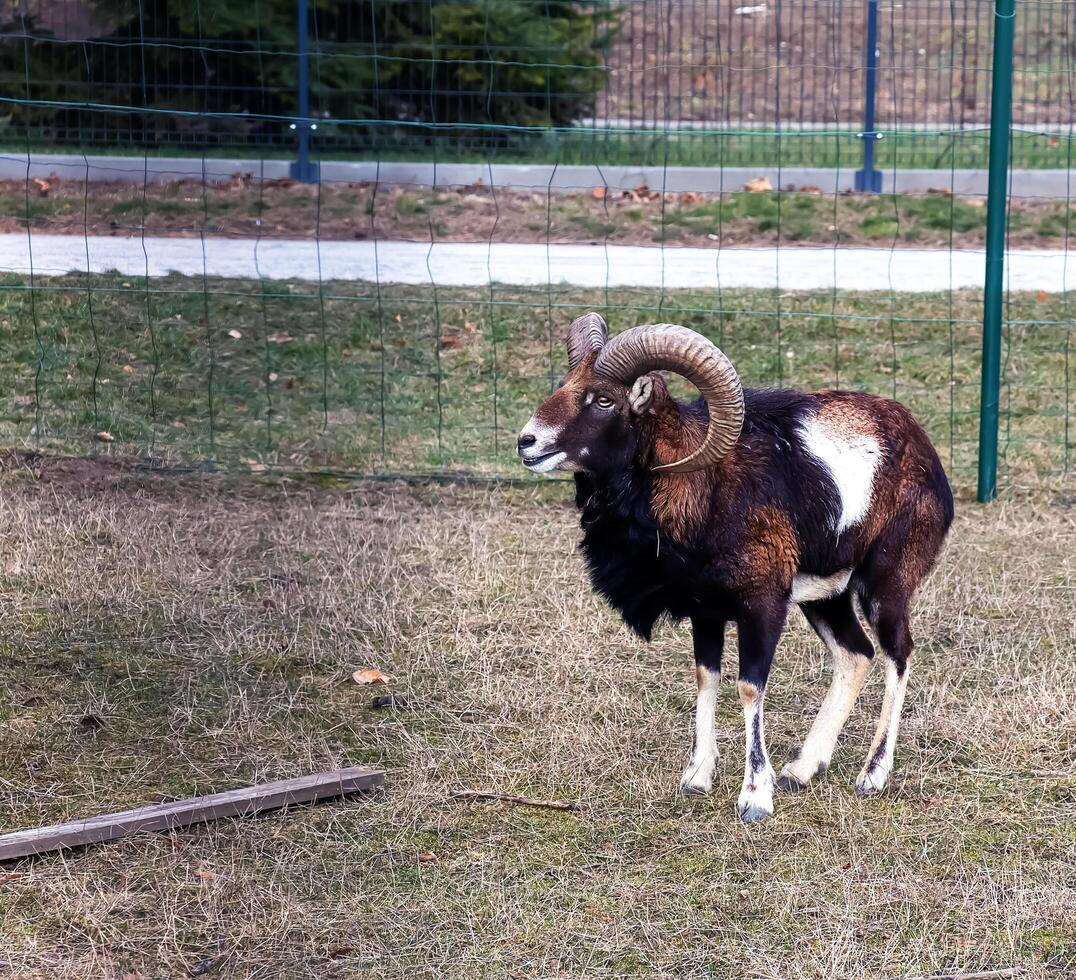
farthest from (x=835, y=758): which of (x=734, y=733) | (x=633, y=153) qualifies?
(x=633, y=153)

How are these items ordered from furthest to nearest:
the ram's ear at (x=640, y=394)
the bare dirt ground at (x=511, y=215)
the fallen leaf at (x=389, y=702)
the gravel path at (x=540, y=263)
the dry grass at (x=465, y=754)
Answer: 1. the bare dirt ground at (x=511, y=215)
2. the gravel path at (x=540, y=263)
3. the fallen leaf at (x=389, y=702)
4. the ram's ear at (x=640, y=394)
5. the dry grass at (x=465, y=754)

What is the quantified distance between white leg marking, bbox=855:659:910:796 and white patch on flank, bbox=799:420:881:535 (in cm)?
61

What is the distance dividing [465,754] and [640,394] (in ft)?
5.28

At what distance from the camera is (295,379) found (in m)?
9.87

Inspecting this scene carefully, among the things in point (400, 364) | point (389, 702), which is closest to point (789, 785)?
point (389, 702)

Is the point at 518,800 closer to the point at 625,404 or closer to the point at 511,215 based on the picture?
the point at 625,404

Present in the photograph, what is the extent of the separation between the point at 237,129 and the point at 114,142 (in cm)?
138

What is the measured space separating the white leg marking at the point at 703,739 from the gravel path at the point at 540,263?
19.4ft

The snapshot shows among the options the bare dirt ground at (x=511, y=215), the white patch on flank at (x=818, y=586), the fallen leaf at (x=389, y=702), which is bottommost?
the fallen leaf at (x=389, y=702)

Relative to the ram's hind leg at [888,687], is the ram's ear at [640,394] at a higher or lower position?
higher

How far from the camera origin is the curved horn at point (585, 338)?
5.14m

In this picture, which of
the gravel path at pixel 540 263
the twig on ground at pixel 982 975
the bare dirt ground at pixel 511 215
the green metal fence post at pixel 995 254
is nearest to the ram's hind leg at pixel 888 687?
the twig on ground at pixel 982 975

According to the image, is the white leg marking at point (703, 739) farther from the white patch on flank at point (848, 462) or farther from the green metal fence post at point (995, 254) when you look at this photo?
the green metal fence post at point (995, 254)

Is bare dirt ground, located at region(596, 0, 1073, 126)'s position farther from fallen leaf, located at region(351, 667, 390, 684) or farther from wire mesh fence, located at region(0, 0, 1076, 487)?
fallen leaf, located at region(351, 667, 390, 684)
